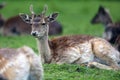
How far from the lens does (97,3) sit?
30875 millimetres

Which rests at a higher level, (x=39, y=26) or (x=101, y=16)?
(x=39, y=26)

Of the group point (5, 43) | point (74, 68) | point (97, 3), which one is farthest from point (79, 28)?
point (74, 68)

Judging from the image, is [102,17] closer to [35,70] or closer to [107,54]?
[107,54]

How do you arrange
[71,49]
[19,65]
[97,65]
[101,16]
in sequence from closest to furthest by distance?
[19,65] < [97,65] < [71,49] < [101,16]

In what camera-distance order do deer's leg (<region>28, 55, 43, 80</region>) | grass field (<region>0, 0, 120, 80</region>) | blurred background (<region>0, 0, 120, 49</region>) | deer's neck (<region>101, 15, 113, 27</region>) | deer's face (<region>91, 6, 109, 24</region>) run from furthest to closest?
1. blurred background (<region>0, 0, 120, 49</region>)
2. deer's face (<region>91, 6, 109, 24</region>)
3. deer's neck (<region>101, 15, 113, 27</region>)
4. grass field (<region>0, 0, 120, 80</region>)
5. deer's leg (<region>28, 55, 43, 80</region>)

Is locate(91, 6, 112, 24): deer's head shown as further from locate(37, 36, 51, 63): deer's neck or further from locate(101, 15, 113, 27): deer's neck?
locate(37, 36, 51, 63): deer's neck

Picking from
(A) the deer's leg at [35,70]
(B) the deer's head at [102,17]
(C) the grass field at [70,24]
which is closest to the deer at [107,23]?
(B) the deer's head at [102,17]

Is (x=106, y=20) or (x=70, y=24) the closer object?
(x=106, y=20)

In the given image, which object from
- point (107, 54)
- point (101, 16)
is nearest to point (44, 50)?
point (107, 54)

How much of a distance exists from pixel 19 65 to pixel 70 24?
16698 millimetres

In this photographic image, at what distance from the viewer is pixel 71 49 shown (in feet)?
41.4

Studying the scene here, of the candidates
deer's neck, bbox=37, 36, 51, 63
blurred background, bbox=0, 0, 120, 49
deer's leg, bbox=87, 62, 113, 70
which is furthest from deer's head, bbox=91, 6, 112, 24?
deer's leg, bbox=87, 62, 113, 70

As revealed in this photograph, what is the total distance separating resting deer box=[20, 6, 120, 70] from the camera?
12547 mm

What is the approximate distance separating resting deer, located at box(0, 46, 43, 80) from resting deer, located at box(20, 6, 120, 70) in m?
3.21
